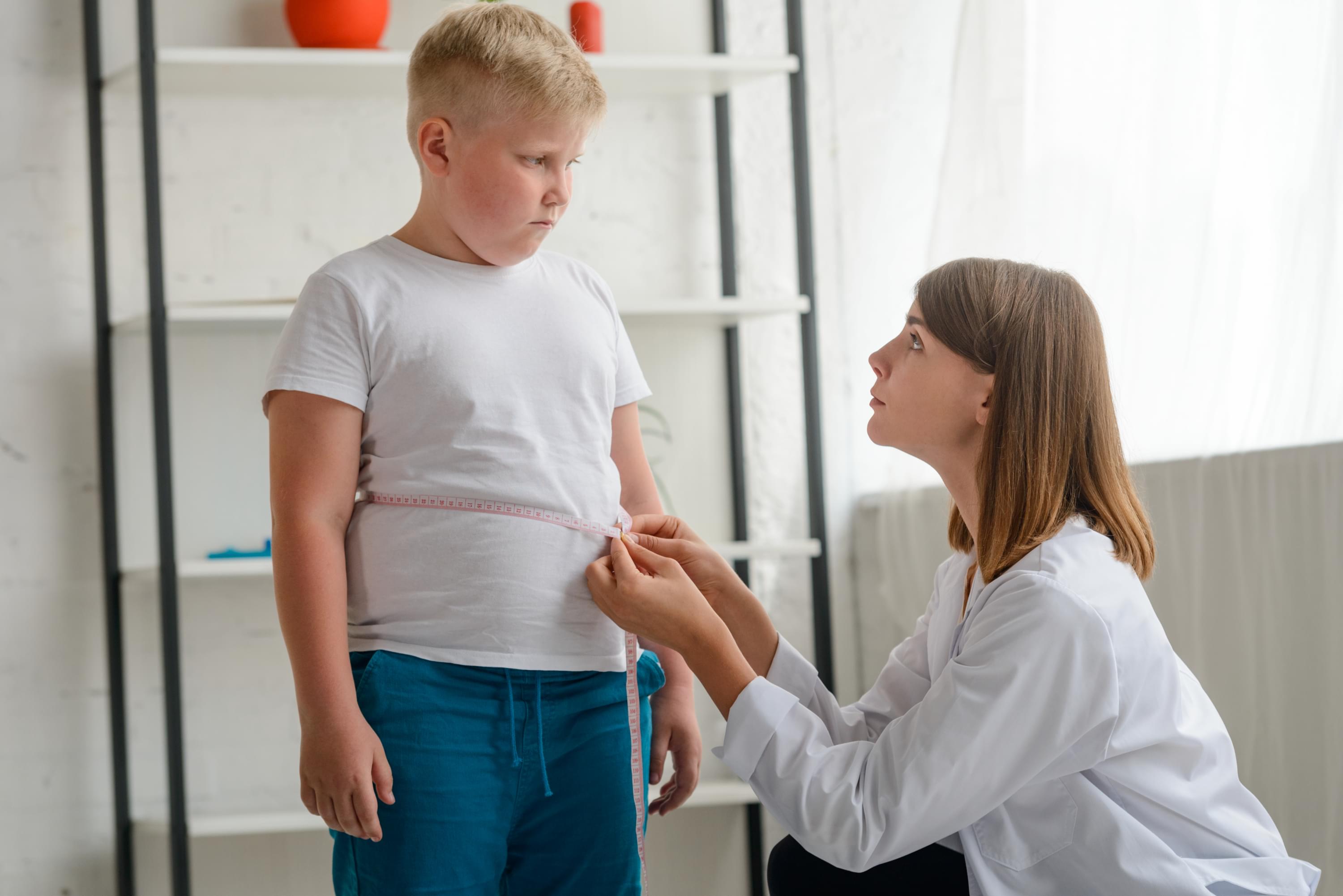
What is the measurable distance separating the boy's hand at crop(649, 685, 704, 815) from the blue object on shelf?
1.16m

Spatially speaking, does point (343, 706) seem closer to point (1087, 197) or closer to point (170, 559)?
point (170, 559)

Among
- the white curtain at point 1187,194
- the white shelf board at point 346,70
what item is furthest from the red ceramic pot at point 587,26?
the white curtain at point 1187,194

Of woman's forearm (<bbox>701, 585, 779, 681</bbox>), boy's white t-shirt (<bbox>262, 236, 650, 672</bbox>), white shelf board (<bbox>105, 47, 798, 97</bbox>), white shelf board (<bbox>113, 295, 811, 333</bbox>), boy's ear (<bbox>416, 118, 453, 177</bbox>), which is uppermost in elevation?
white shelf board (<bbox>105, 47, 798, 97</bbox>)

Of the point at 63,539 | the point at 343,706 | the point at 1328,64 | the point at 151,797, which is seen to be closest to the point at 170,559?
the point at 63,539

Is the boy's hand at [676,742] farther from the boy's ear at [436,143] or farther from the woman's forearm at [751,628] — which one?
the boy's ear at [436,143]

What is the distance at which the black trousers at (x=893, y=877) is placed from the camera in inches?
49.1

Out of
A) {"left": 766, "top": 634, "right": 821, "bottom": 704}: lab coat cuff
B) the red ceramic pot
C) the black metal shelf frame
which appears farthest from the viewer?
the red ceramic pot

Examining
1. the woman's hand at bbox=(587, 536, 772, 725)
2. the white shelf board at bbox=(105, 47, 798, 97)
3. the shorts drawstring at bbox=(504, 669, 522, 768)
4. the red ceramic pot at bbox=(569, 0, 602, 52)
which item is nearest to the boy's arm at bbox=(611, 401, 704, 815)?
the woman's hand at bbox=(587, 536, 772, 725)

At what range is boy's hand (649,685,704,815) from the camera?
1247mm

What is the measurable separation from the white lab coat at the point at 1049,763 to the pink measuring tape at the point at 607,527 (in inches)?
4.0

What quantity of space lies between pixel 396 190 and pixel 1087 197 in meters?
1.34

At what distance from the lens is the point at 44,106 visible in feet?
7.23

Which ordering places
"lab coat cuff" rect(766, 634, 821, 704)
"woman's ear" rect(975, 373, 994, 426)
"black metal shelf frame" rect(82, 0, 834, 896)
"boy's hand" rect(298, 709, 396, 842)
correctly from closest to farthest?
"boy's hand" rect(298, 709, 396, 842), "woman's ear" rect(975, 373, 994, 426), "lab coat cuff" rect(766, 634, 821, 704), "black metal shelf frame" rect(82, 0, 834, 896)

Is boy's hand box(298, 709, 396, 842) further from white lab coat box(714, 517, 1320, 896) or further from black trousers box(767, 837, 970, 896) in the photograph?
black trousers box(767, 837, 970, 896)
